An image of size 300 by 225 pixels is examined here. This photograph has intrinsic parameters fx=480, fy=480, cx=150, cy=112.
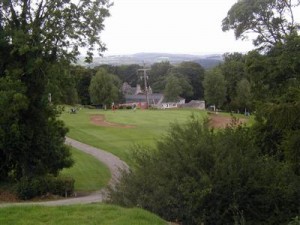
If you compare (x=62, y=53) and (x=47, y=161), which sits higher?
(x=62, y=53)

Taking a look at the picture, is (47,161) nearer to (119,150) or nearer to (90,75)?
(119,150)

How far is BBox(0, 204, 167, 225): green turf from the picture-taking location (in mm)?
8500

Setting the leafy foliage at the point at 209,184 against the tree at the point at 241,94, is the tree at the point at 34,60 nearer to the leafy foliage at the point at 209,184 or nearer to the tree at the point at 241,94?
the leafy foliage at the point at 209,184

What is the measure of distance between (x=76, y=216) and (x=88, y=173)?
66.8 ft

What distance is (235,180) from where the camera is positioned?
36.9ft

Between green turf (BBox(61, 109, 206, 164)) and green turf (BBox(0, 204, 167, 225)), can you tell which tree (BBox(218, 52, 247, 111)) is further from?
green turf (BBox(0, 204, 167, 225))

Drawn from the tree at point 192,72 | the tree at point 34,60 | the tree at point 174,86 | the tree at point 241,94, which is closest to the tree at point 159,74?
the tree at point 192,72

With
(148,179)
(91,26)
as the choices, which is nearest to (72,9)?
(91,26)

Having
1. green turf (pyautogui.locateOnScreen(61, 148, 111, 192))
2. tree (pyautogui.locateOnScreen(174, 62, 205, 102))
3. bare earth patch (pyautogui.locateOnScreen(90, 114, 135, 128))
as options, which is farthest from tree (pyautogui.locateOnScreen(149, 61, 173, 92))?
green turf (pyautogui.locateOnScreen(61, 148, 111, 192))

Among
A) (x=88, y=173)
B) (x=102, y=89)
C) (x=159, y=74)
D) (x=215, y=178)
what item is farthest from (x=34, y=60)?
(x=159, y=74)

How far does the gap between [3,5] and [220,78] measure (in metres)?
68.3

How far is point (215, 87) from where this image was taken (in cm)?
8762

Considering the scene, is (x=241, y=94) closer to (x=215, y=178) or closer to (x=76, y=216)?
(x=215, y=178)

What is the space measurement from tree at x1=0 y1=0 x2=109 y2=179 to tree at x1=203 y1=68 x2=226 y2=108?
215 feet
